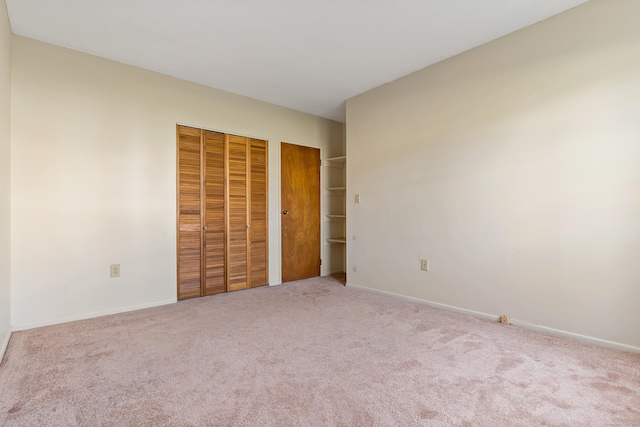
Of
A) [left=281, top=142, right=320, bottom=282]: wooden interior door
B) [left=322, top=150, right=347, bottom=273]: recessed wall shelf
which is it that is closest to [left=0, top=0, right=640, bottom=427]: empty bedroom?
[left=281, top=142, right=320, bottom=282]: wooden interior door

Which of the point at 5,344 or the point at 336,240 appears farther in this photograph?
the point at 336,240

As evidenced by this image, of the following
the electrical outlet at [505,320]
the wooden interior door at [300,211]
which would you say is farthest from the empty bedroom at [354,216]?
the wooden interior door at [300,211]

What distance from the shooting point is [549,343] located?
2.27 metres

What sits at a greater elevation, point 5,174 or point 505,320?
point 5,174

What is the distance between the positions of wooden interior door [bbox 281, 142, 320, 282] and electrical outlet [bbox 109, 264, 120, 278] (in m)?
1.98

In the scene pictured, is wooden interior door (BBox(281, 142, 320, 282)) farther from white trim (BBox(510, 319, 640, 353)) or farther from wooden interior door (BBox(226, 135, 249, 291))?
white trim (BBox(510, 319, 640, 353))

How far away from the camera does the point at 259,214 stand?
4.12 m

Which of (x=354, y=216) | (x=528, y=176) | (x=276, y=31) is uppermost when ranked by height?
(x=276, y=31)

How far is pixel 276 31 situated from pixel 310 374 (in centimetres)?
259

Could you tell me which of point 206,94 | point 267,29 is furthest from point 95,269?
point 267,29

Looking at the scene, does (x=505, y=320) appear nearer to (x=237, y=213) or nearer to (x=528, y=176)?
(x=528, y=176)

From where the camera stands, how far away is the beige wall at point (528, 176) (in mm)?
2143

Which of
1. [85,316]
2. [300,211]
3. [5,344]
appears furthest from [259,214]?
[5,344]

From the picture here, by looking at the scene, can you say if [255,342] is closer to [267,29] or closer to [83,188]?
[83,188]
